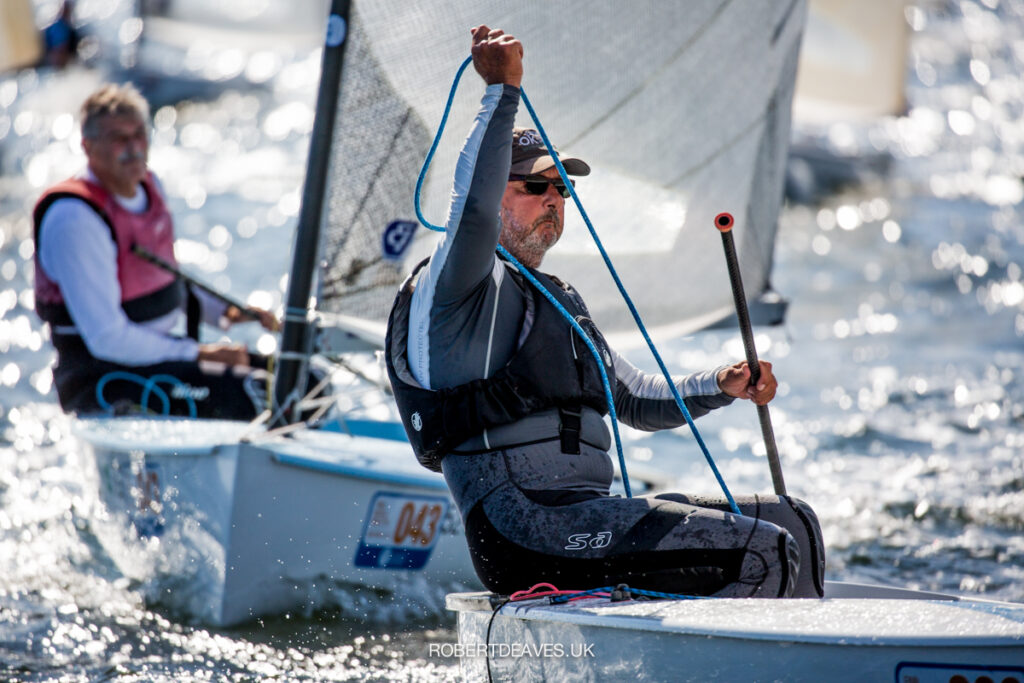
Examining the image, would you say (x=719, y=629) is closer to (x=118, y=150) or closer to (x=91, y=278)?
(x=91, y=278)

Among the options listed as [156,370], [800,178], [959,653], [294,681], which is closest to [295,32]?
[800,178]

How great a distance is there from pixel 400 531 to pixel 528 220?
145 centimetres

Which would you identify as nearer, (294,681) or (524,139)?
(524,139)

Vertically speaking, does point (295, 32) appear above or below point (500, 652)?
above

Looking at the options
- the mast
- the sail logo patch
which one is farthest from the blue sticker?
the sail logo patch

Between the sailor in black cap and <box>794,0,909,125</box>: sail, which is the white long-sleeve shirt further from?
<box>794,0,909,125</box>: sail

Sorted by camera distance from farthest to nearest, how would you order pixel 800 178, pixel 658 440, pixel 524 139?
pixel 800 178 < pixel 658 440 < pixel 524 139

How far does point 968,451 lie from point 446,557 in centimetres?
302

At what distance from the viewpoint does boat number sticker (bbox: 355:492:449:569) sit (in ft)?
11.5

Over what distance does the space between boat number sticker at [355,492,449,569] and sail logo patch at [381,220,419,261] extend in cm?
72

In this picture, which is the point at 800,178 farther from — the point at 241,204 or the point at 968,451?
the point at 968,451

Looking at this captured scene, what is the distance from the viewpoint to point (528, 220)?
7.96 feet

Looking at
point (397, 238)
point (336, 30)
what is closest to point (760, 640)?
point (397, 238)

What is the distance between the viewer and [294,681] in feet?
9.99
